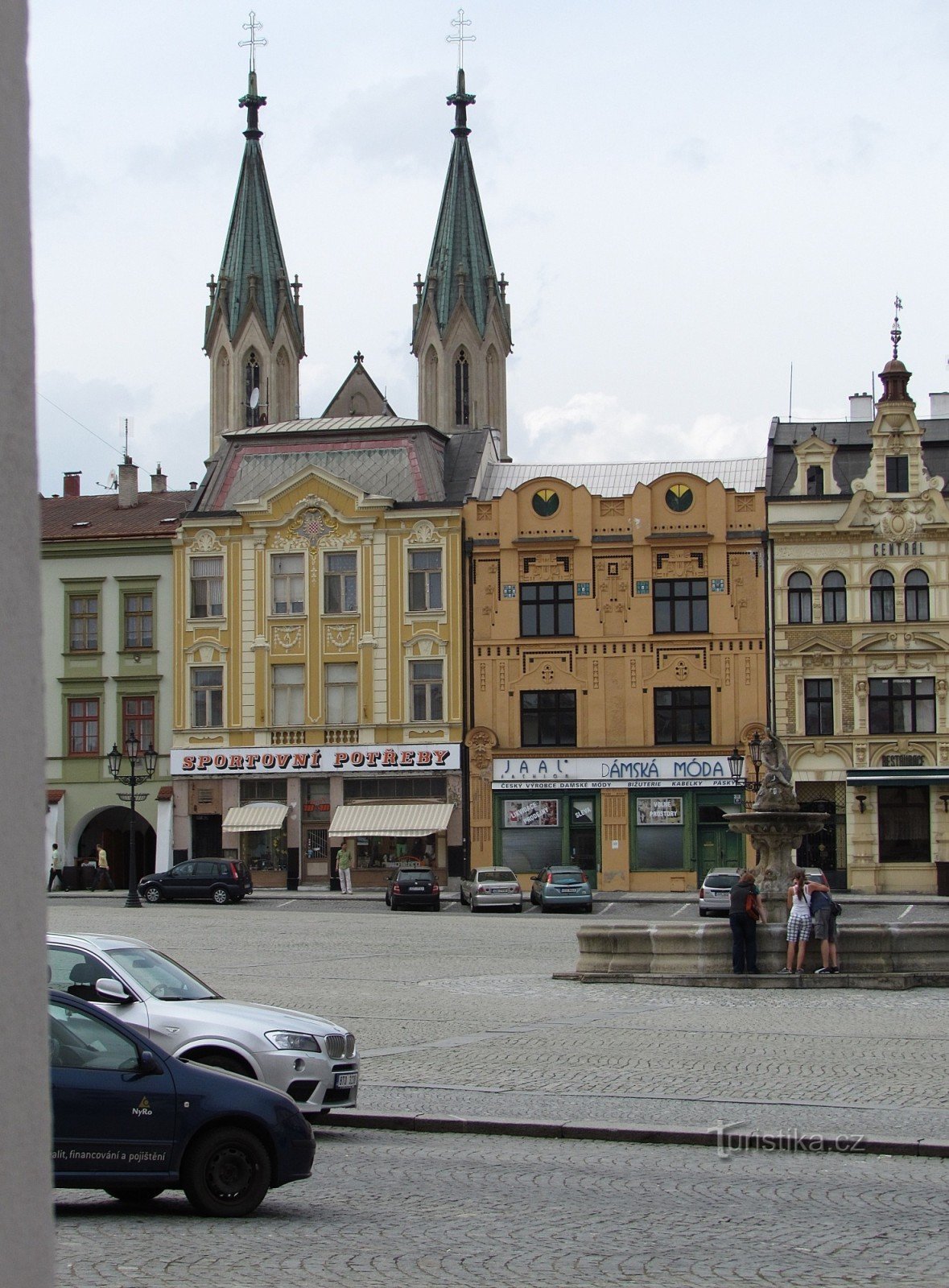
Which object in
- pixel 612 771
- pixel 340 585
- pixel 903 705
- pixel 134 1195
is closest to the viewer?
pixel 134 1195

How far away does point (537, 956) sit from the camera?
114ft

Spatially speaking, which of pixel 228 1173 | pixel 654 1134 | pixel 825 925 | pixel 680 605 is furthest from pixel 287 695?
pixel 228 1173

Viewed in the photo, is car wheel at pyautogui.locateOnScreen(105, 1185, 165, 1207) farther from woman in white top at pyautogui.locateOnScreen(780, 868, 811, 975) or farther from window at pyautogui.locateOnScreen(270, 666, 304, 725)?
window at pyautogui.locateOnScreen(270, 666, 304, 725)

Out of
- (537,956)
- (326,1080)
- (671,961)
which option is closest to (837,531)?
(537,956)

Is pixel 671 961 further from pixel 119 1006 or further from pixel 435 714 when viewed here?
pixel 435 714

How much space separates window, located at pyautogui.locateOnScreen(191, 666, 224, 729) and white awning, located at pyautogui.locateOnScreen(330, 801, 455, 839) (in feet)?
18.7

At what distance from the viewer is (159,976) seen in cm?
1561

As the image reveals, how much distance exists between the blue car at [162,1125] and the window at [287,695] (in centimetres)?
5228

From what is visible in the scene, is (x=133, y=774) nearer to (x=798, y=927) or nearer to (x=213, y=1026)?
(x=798, y=927)

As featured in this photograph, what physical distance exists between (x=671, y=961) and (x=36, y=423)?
84.9ft

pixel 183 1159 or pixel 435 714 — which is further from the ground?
pixel 435 714

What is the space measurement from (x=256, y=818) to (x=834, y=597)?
19.8 meters

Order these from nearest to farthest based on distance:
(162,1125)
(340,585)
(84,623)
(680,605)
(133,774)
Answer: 1. (162,1125)
2. (133,774)
3. (680,605)
4. (340,585)
5. (84,623)

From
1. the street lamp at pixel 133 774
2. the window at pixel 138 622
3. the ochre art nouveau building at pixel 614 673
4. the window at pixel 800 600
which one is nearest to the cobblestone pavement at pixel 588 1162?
the street lamp at pixel 133 774
